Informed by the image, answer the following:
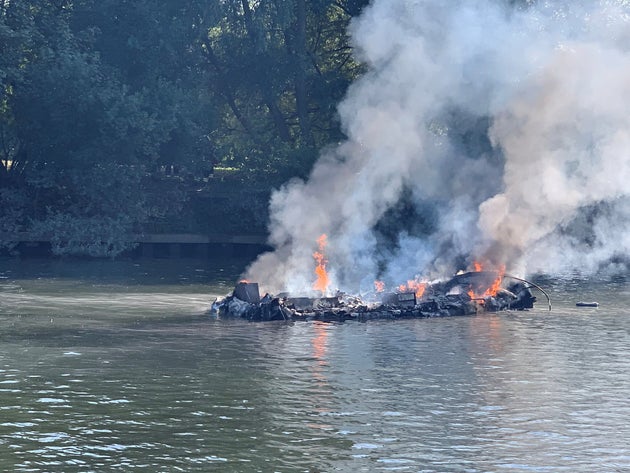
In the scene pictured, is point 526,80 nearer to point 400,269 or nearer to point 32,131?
point 400,269

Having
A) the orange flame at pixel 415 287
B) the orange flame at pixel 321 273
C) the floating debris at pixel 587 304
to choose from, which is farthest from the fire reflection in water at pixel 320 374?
the floating debris at pixel 587 304

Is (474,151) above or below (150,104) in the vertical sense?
below

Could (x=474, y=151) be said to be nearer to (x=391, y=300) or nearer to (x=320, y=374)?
(x=391, y=300)

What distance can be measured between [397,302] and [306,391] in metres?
19.9

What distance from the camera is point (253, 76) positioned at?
99.4 metres

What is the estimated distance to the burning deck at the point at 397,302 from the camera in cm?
5459

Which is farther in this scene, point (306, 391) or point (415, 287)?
point (415, 287)

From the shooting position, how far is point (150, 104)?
89.1 m

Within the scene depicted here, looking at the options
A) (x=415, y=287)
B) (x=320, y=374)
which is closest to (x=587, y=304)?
(x=415, y=287)

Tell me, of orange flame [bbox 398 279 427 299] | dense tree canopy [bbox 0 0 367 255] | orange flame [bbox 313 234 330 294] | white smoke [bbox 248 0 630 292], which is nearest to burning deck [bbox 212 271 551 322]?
orange flame [bbox 398 279 427 299]

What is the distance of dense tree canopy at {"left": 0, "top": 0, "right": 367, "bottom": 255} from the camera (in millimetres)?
86250

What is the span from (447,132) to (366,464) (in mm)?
50950

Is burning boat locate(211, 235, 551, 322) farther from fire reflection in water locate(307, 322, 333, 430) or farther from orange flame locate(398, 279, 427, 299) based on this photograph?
fire reflection in water locate(307, 322, 333, 430)

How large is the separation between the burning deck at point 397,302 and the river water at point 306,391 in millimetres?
1273
